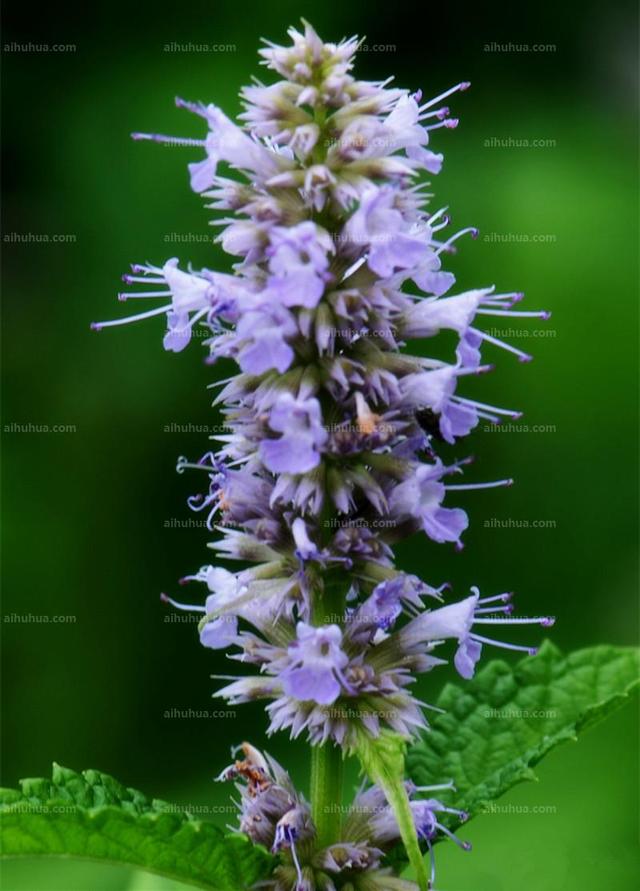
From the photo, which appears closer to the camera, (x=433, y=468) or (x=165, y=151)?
(x=433, y=468)

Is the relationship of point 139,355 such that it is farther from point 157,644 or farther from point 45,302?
point 157,644

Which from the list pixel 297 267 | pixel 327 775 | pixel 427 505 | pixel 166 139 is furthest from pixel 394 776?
pixel 166 139

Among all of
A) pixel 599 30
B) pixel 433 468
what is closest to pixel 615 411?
pixel 599 30

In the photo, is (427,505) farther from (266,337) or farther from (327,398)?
(266,337)

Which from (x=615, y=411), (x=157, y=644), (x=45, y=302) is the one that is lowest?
(x=157, y=644)

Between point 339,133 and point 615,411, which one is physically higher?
point 339,133

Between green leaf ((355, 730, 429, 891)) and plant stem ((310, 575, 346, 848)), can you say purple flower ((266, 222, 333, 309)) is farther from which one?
green leaf ((355, 730, 429, 891))

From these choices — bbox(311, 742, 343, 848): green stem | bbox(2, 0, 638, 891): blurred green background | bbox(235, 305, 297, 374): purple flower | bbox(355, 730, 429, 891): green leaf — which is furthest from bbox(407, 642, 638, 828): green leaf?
bbox(2, 0, 638, 891): blurred green background
